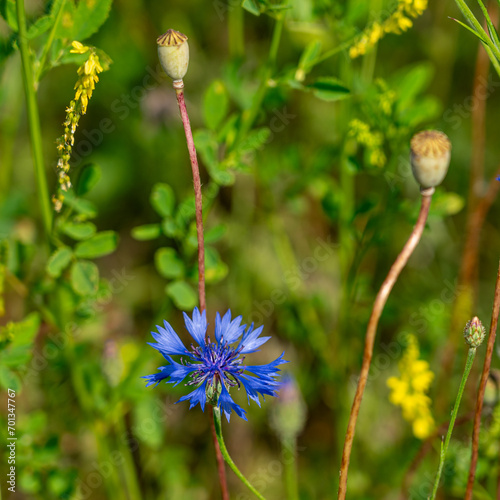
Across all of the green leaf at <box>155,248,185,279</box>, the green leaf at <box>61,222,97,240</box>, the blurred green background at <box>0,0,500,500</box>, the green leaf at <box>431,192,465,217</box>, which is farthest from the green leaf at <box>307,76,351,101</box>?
the green leaf at <box>61,222,97,240</box>

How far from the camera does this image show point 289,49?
329 centimetres

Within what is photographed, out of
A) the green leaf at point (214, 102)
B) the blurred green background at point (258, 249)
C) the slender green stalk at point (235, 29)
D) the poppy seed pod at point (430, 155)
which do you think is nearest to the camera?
the poppy seed pod at point (430, 155)

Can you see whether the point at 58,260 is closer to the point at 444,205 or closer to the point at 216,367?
the point at 216,367

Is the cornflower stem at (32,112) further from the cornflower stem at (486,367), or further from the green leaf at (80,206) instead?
the cornflower stem at (486,367)

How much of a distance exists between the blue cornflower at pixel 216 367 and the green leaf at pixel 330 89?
79cm

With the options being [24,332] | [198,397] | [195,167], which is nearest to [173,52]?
[195,167]

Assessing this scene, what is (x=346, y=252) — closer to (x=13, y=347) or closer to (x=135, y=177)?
(x=13, y=347)

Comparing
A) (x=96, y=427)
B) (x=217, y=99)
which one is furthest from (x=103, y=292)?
(x=217, y=99)

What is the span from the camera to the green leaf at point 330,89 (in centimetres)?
180

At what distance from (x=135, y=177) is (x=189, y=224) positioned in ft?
5.12

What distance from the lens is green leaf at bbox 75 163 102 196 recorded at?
1854mm

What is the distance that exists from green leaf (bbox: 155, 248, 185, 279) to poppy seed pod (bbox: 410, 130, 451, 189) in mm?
974

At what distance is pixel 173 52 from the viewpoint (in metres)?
1.25

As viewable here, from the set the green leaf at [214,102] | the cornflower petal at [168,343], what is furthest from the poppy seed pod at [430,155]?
the green leaf at [214,102]
